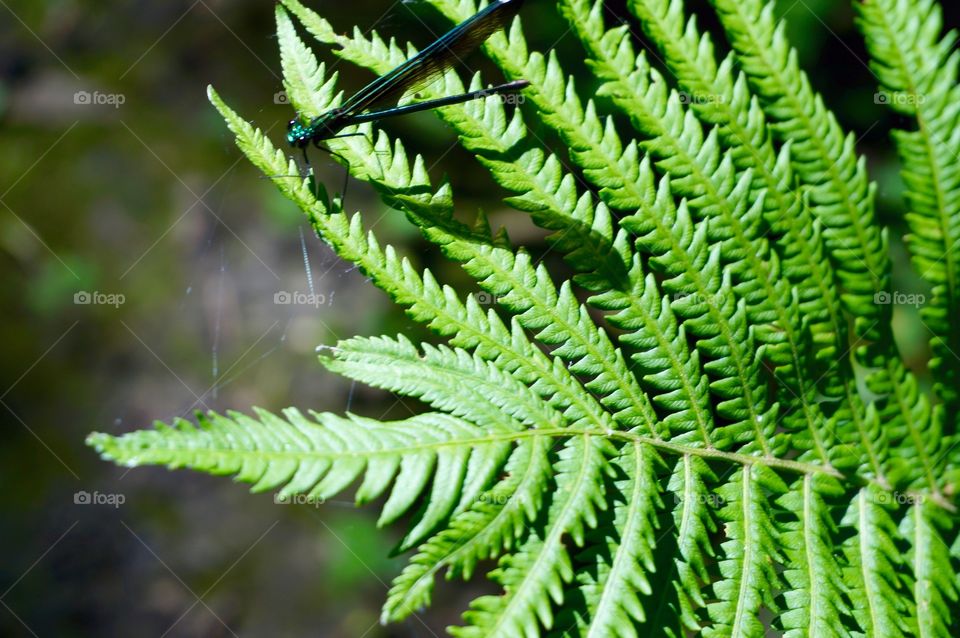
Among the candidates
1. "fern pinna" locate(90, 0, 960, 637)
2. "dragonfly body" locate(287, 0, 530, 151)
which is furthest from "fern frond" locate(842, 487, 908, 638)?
"dragonfly body" locate(287, 0, 530, 151)

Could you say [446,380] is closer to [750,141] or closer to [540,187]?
[540,187]

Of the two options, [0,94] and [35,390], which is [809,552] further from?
[0,94]

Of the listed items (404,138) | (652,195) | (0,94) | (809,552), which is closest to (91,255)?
(0,94)

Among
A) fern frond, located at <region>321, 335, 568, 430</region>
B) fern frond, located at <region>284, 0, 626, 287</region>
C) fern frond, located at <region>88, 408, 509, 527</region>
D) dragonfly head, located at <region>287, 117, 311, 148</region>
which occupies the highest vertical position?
dragonfly head, located at <region>287, 117, 311, 148</region>

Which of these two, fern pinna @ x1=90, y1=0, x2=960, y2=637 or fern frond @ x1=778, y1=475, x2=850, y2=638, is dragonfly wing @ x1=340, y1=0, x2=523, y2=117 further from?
fern frond @ x1=778, y1=475, x2=850, y2=638

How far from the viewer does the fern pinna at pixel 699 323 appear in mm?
1287

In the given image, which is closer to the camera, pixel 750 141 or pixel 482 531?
pixel 482 531

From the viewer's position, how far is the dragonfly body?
1501mm

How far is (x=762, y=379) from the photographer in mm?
1479

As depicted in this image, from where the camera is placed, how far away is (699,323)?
4.64 feet

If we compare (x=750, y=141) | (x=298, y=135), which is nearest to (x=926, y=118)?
(x=750, y=141)

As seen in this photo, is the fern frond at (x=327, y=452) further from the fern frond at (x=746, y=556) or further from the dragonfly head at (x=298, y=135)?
the dragonfly head at (x=298, y=135)

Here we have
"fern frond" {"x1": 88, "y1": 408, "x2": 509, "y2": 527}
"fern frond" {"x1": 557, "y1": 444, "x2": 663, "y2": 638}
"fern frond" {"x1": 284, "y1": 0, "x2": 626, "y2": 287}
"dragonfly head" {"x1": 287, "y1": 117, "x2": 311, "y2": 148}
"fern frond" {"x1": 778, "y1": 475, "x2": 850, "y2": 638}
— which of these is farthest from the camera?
"dragonfly head" {"x1": 287, "y1": 117, "x2": 311, "y2": 148}

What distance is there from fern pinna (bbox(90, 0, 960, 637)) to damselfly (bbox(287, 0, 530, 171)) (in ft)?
0.15
